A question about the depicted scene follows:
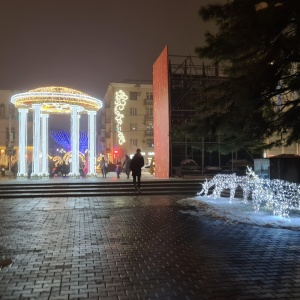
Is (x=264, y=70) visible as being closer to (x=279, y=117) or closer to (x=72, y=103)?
(x=279, y=117)

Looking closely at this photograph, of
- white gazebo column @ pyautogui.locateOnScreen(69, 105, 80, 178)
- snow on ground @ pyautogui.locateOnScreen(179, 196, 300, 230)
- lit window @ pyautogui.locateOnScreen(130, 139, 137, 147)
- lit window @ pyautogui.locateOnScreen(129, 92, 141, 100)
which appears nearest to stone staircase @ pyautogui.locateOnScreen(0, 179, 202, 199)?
snow on ground @ pyautogui.locateOnScreen(179, 196, 300, 230)

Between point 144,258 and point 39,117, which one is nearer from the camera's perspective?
point 144,258

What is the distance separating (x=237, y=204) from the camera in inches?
501

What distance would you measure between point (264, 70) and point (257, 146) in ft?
9.37

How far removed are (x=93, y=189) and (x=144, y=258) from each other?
11.6m

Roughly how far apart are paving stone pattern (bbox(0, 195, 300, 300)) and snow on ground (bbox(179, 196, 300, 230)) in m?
0.49

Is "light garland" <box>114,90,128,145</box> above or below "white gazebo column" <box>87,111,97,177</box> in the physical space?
above

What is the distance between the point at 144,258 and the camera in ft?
20.5

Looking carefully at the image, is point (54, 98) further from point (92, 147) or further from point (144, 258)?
point (144, 258)

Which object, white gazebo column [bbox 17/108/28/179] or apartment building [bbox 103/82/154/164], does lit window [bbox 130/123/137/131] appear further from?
white gazebo column [bbox 17/108/28/179]

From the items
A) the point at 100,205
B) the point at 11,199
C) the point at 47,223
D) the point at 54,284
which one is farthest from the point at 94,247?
the point at 11,199

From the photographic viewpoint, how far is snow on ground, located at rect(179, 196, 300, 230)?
9.26 meters

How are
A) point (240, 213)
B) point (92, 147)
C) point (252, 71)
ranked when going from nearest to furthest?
point (252, 71) < point (240, 213) < point (92, 147)

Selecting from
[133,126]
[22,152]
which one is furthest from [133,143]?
[22,152]
